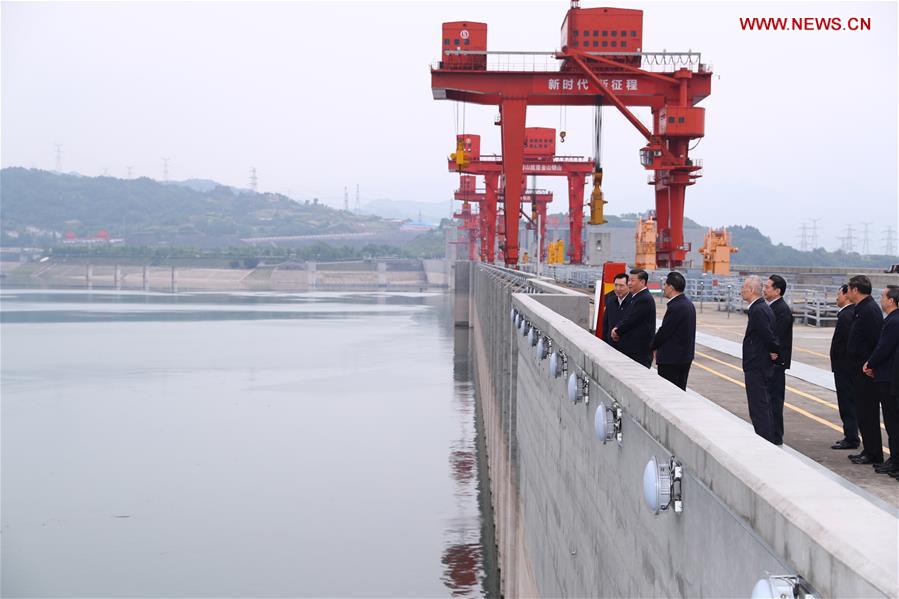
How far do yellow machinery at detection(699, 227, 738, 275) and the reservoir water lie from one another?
38.3 ft

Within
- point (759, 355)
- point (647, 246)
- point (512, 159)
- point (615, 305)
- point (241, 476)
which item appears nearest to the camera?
point (759, 355)

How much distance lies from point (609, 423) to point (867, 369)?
162 inches

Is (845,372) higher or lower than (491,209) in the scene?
lower

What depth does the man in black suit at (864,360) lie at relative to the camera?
367 inches

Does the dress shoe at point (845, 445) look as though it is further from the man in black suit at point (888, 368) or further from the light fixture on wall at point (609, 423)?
the light fixture on wall at point (609, 423)

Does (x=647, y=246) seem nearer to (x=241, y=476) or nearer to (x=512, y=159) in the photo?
(x=512, y=159)

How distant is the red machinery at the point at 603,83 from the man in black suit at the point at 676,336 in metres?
27.8

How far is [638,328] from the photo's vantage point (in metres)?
10.2

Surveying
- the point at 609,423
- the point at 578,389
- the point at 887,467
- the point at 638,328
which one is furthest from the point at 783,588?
the point at 638,328

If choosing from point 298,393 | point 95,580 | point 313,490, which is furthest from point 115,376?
point 95,580

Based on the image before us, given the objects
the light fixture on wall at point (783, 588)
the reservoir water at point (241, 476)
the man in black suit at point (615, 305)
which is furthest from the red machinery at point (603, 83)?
the light fixture on wall at point (783, 588)

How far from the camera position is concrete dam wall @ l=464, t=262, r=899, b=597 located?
265cm

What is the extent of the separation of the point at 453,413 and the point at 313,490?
1468cm

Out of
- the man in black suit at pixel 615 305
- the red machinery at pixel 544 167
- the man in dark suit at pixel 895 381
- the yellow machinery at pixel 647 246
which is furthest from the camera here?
the red machinery at pixel 544 167
